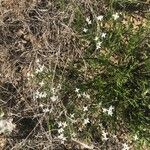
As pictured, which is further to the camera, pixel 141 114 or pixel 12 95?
pixel 12 95

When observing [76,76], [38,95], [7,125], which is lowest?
[7,125]

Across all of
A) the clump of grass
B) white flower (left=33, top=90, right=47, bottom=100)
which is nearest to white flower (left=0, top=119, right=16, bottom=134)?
the clump of grass

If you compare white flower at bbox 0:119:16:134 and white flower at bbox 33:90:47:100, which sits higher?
white flower at bbox 33:90:47:100

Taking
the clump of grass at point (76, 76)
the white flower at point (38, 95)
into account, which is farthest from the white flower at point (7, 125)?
the white flower at point (38, 95)

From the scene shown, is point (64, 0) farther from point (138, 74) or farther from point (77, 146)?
point (77, 146)

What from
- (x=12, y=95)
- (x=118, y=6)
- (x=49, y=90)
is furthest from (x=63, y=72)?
(x=118, y=6)

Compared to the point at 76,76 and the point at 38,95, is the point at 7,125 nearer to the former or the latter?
the point at 38,95

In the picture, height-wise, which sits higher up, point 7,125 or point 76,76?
point 76,76

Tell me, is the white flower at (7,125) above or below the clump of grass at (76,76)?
below

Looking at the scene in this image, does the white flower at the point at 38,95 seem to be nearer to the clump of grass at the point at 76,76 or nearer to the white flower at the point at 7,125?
the clump of grass at the point at 76,76

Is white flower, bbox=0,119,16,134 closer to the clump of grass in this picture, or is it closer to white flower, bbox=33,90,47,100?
the clump of grass

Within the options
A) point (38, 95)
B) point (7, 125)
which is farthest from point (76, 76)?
point (7, 125)
